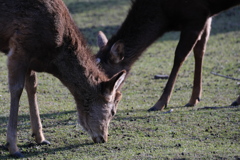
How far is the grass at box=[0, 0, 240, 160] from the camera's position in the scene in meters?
6.34

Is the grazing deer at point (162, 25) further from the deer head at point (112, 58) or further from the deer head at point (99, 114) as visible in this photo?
the deer head at point (99, 114)

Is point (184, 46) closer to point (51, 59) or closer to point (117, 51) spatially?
point (117, 51)

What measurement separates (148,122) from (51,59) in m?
2.16

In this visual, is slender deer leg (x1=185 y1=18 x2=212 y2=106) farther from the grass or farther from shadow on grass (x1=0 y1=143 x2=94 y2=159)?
shadow on grass (x1=0 y1=143 x2=94 y2=159)

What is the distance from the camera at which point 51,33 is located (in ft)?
20.9

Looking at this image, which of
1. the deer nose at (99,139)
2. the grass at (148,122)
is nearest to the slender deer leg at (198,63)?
the grass at (148,122)

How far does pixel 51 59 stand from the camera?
649 centimetres

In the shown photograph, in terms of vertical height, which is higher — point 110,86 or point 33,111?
point 110,86

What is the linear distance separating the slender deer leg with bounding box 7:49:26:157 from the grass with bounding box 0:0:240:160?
16 centimetres

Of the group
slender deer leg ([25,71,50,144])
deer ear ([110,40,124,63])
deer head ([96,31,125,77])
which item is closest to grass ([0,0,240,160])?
slender deer leg ([25,71,50,144])

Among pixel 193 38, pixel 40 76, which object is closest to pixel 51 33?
pixel 193 38

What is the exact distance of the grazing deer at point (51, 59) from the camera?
6.29 meters

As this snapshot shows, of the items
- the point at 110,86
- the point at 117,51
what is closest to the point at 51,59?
the point at 110,86

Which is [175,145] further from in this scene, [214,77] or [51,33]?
[214,77]
